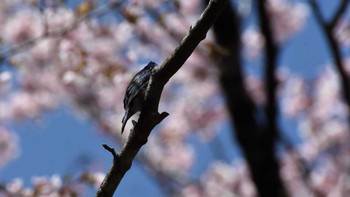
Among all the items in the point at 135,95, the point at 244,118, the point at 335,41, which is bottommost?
the point at 135,95

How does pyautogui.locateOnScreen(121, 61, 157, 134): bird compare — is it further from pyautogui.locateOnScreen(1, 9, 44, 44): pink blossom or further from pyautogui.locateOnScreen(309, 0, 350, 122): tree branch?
pyautogui.locateOnScreen(1, 9, 44, 44): pink blossom

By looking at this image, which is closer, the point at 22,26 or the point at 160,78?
the point at 160,78

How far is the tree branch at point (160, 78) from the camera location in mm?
1898

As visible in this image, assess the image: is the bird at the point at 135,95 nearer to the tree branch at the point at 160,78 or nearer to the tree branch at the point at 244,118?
the tree branch at the point at 160,78

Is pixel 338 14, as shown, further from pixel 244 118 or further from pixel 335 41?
pixel 244 118

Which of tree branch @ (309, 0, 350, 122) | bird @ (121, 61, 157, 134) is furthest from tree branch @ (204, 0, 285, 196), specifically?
bird @ (121, 61, 157, 134)

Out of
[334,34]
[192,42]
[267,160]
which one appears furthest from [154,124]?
[267,160]

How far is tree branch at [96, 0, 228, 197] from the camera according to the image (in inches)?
74.7

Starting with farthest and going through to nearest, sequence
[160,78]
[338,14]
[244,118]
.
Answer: [244,118]
[338,14]
[160,78]

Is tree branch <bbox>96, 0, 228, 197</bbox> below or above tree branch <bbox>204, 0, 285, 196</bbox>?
below

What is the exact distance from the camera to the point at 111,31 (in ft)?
36.0

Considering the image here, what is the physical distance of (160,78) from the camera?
→ 192cm

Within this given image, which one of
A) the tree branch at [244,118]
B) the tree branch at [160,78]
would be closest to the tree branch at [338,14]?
the tree branch at [244,118]

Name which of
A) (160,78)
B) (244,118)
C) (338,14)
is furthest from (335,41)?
(160,78)
